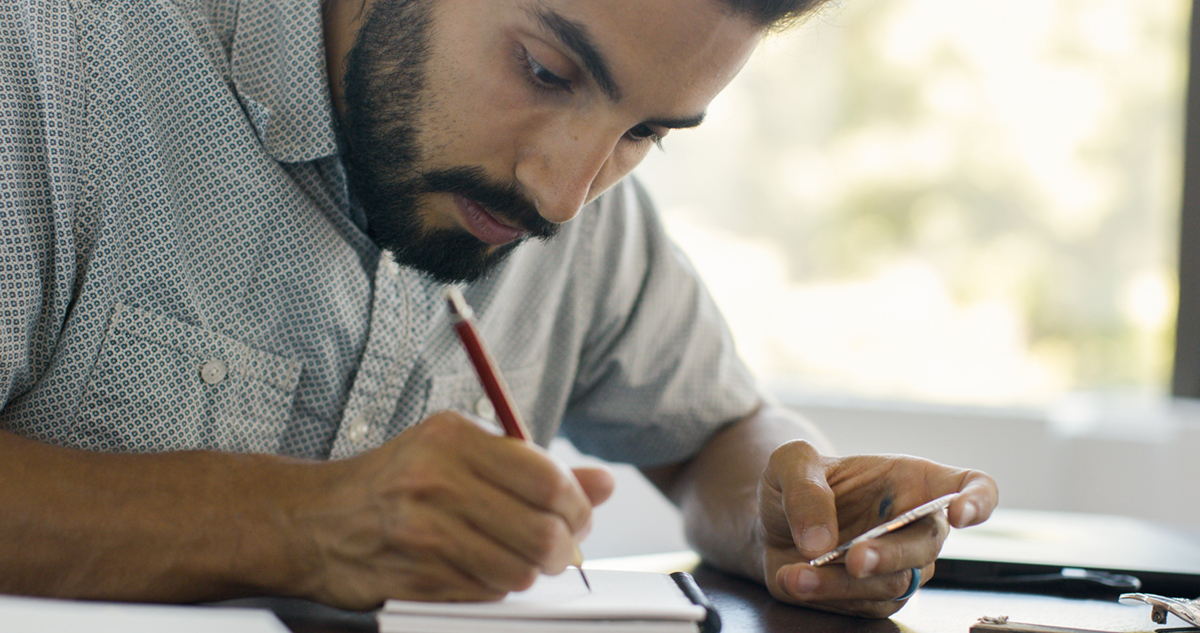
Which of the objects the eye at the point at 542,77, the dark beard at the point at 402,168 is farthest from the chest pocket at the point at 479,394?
the eye at the point at 542,77

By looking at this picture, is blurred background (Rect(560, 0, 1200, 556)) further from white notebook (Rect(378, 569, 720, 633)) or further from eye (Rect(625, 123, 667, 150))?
white notebook (Rect(378, 569, 720, 633))

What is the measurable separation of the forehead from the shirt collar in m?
0.25

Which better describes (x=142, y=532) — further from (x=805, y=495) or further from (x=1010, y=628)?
(x=1010, y=628)

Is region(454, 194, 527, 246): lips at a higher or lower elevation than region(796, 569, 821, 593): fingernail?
higher

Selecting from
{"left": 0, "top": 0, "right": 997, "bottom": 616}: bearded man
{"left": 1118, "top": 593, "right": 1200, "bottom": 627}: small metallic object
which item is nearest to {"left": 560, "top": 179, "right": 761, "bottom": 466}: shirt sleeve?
{"left": 0, "top": 0, "right": 997, "bottom": 616}: bearded man

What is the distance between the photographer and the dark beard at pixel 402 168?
96cm

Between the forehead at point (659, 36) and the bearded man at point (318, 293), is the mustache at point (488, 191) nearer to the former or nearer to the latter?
the bearded man at point (318, 293)

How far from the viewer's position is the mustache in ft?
3.14

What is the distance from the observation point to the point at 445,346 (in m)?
1.15

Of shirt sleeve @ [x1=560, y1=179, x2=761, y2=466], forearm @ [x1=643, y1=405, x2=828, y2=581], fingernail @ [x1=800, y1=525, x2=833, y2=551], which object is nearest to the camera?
fingernail @ [x1=800, y1=525, x2=833, y2=551]

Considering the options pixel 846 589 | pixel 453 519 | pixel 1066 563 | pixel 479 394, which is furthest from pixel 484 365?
pixel 1066 563

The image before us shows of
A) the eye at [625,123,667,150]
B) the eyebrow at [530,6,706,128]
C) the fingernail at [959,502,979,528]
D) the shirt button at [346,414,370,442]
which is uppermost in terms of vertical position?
the eyebrow at [530,6,706,128]

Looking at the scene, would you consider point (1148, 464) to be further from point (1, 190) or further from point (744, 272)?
point (1, 190)

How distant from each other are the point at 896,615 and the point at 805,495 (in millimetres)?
133
